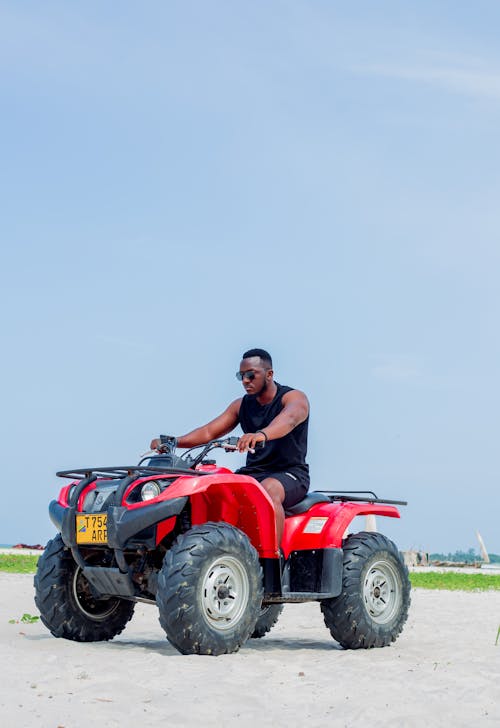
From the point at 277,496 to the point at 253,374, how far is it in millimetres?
1100

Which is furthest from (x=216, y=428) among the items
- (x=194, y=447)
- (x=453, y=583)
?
(x=453, y=583)

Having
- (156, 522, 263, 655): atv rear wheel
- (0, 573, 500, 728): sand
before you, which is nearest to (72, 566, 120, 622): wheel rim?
(0, 573, 500, 728): sand

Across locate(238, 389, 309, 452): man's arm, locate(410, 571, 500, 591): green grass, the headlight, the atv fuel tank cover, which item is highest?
locate(238, 389, 309, 452): man's arm

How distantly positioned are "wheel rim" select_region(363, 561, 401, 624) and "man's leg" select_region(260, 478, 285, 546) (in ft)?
3.72

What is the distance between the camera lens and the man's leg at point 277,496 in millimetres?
9086

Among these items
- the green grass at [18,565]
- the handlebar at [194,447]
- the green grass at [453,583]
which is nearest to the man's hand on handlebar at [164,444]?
the handlebar at [194,447]

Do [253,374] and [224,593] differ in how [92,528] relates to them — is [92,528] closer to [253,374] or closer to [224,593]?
[224,593]

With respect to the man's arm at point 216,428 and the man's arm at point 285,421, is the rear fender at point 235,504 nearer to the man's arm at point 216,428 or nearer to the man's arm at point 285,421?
the man's arm at point 285,421

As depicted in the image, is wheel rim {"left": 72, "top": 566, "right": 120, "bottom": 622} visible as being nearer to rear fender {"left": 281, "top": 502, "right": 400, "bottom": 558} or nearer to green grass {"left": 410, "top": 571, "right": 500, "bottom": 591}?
rear fender {"left": 281, "top": 502, "right": 400, "bottom": 558}

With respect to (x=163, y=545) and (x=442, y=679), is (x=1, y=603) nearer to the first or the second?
(x=163, y=545)

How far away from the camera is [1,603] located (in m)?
14.4

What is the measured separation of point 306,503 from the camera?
9.59m

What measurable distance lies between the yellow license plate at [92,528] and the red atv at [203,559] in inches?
0.5

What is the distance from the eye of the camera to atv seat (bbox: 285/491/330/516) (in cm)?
949
